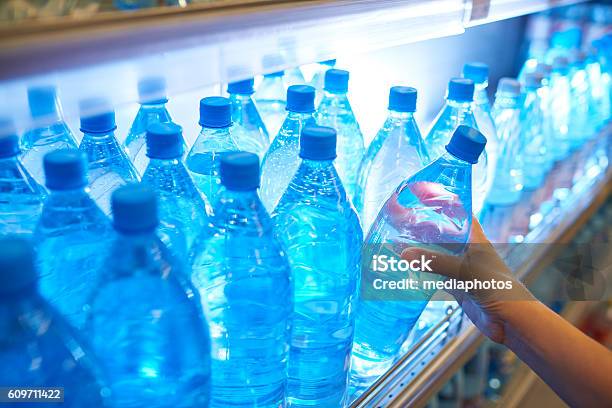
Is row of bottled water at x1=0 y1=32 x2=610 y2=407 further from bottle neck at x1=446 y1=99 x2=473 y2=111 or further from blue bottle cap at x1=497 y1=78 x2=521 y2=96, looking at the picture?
blue bottle cap at x1=497 y1=78 x2=521 y2=96

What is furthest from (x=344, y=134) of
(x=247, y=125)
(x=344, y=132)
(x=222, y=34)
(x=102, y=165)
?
(x=222, y=34)

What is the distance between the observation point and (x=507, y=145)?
174cm

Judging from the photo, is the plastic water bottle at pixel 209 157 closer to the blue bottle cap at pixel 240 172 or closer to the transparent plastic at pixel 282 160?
the transparent plastic at pixel 282 160

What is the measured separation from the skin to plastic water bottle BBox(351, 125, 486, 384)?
4 centimetres

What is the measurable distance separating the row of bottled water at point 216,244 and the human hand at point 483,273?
1.7 inches

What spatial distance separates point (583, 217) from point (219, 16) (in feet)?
5.68

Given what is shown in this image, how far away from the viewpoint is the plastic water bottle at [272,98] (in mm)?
1278

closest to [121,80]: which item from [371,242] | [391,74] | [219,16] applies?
[219,16]

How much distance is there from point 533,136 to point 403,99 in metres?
0.90

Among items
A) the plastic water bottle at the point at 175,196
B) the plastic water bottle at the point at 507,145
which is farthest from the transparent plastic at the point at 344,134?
the plastic water bottle at the point at 507,145

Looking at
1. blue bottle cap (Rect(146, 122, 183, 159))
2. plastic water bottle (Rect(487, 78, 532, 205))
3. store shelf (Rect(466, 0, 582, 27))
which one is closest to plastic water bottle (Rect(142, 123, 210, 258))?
blue bottle cap (Rect(146, 122, 183, 159))

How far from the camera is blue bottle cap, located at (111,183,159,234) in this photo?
0.57m

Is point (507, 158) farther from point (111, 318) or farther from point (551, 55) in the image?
point (111, 318)

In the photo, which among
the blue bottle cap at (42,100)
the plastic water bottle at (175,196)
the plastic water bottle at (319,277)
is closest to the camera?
the blue bottle cap at (42,100)
